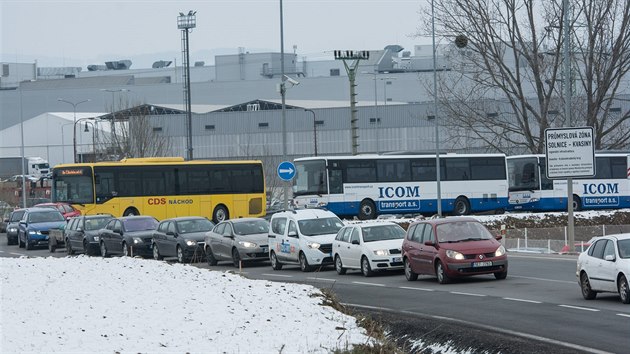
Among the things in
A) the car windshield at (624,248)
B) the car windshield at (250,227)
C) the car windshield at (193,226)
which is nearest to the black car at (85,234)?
the car windshield at (193,226)

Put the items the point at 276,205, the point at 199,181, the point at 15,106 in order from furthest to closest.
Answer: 1. the point at 15,106
2. the point at 276,205
3. the point at 199,181

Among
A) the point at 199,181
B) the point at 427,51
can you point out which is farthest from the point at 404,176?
the point at 427,51

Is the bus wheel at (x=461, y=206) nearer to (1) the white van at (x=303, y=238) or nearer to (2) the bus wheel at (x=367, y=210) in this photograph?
(2) the bus wheel at (x=367, y=210)

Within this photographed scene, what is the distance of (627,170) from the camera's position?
60.0 m

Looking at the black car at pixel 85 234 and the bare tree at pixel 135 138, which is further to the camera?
the bare tree at pixel 135 138

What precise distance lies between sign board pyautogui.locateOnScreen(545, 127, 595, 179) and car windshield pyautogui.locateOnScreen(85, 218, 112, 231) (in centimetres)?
1794

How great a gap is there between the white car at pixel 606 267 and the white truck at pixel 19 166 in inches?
3476

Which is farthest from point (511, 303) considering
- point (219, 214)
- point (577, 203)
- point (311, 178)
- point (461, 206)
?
point (577, 203)

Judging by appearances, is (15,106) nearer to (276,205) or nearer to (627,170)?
(276,205)

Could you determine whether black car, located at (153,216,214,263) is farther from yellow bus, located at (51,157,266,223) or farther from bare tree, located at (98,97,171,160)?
bare tree, located at (98,97,171,160)

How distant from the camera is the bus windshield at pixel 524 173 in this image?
201 ft

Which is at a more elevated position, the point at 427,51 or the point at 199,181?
the point at 427,51

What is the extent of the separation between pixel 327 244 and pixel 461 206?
90.4ft

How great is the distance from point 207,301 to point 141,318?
2.37 metres
